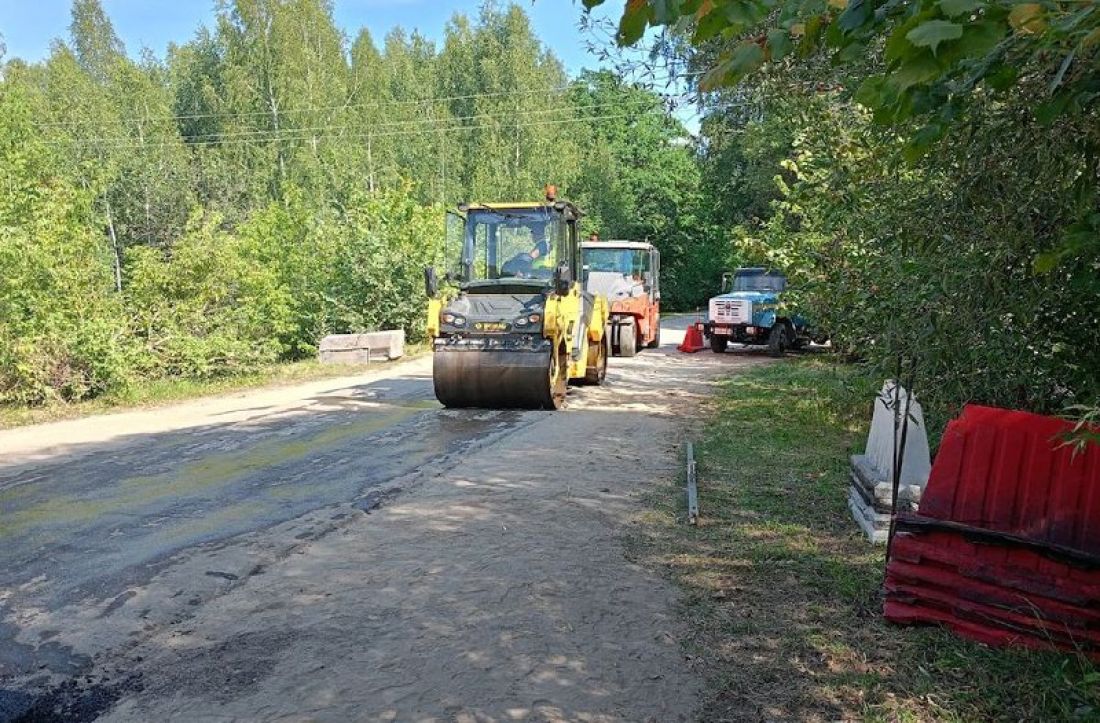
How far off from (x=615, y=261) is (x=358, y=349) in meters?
6.50

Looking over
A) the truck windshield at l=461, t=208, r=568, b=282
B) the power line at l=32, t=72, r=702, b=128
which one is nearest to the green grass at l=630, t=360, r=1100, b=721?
the truck windshield at l=461, t=208, r=568, b=282

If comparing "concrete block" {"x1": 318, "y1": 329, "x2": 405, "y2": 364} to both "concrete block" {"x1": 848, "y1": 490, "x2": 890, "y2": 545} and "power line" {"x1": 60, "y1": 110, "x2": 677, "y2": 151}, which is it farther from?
"power line" {"x1": 60, "y1": 110, "x2": 677, "y2": 151}

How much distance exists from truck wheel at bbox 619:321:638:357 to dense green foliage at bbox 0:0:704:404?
20.1 feet

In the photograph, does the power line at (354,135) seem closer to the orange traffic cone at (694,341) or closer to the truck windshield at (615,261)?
the orange traffic cone at (694,341)

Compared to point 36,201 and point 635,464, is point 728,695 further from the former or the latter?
point 36,201

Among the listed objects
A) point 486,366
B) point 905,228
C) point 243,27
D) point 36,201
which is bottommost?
point 486,366

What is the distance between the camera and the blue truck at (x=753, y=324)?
19.6m

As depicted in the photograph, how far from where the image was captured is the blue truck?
64.4ft

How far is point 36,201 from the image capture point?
1294cm

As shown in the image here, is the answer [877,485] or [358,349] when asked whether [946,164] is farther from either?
[358,349]

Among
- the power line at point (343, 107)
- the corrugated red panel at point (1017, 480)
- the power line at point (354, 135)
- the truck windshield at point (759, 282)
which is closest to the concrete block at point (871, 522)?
the corrugated red panel at point (1017, 480)

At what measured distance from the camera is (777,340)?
65.1 ft

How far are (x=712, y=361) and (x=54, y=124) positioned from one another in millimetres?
37732

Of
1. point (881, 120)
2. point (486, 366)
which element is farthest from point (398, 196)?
point (881, 120)
